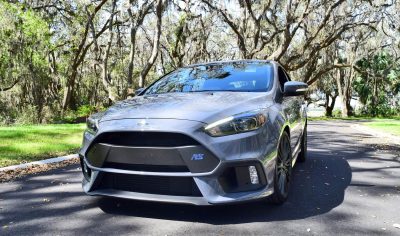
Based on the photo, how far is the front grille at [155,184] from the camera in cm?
350

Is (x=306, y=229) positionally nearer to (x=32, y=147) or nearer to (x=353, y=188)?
(x=353, y=188)

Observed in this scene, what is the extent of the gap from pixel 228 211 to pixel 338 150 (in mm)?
5552

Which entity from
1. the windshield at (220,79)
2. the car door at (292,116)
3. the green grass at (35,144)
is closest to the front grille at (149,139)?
the windshield at (220,79)

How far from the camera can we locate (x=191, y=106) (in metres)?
3.84

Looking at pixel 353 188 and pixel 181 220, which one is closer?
pixel 181 220

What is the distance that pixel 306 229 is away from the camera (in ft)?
11.4

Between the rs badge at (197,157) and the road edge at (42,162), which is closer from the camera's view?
the rs badge at (197,157)

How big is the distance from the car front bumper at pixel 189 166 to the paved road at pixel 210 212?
10.4 inches

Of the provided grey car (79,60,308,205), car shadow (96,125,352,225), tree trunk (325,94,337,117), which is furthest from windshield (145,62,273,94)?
tree trunk (325,94,337,117)

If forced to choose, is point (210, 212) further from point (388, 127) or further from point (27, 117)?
point (27, 117)

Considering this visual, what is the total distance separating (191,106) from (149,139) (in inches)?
22.2

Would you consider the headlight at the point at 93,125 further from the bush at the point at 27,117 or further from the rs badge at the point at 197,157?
the bush at the point at 27,117

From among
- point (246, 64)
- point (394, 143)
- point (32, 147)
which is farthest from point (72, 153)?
point (394, 143)

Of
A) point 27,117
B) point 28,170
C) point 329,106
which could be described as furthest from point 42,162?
point 329,106
